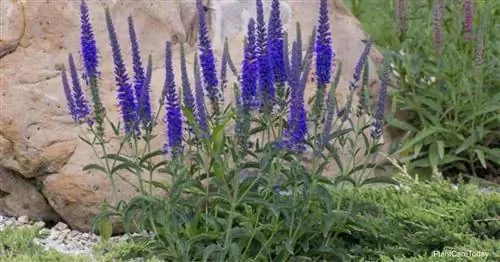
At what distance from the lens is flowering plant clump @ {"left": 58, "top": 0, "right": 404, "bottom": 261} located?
447cm

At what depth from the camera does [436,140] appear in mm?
7055

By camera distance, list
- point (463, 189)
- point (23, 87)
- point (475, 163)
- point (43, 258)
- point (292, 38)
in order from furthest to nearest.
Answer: point (475, 163), point (292, 38), point (23, 87), point (463, 189), point (43, 258)

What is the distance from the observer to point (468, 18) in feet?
22.4

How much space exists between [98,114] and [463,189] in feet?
6.69

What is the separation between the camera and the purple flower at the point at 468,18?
6781 mm

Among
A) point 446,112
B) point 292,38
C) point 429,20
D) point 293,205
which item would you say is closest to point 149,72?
point 293,205

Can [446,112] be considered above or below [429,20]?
below

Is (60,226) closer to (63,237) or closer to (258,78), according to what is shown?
(63,237)

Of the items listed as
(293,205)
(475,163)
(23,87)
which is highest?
(23,87)

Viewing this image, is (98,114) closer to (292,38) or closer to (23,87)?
(23,87)

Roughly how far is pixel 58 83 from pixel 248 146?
183cm

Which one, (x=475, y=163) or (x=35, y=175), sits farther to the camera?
(x=475, y=163)

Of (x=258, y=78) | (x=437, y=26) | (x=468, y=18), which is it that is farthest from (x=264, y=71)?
(x=468, y=18)

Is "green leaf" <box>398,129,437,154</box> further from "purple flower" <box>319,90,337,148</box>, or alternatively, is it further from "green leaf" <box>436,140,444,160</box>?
"purple flower" <box>319,90,337,148</box>
